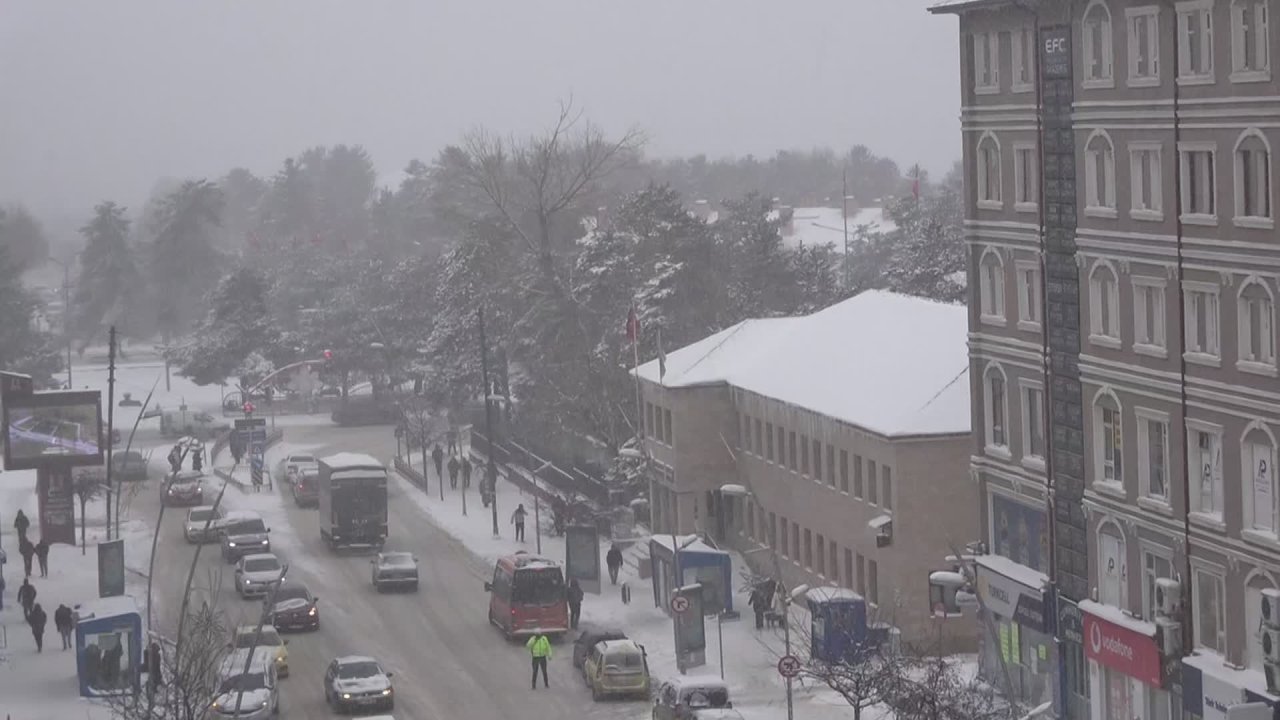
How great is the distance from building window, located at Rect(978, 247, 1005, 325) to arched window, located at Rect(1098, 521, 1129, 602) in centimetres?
562

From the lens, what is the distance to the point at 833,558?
48.5 m

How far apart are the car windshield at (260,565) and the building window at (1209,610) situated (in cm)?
2780

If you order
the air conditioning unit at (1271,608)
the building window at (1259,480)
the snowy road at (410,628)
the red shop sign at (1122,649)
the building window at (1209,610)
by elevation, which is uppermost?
the building window at (1259,480)

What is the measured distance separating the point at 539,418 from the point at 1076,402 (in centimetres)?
3887

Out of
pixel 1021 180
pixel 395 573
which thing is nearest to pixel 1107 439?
pixel 1021 180

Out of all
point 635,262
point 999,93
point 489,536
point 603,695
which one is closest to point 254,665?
point 603,695

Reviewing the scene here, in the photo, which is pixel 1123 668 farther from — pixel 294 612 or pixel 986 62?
pixel 294 612

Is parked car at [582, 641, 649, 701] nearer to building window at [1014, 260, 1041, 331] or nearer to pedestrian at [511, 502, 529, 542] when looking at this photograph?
building window at [1014, 260, 1041, 331]

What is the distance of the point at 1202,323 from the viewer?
32.2 metres

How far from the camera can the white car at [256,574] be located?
2061 inches

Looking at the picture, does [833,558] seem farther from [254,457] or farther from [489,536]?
[254,457]

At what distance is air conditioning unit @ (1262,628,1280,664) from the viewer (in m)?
29.1

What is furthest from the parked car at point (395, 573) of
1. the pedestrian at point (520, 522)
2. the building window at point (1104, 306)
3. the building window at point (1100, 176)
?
the building window at point (1100, 176)

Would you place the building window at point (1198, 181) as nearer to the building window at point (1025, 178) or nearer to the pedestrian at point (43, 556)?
the building window at point (1025, 178)
